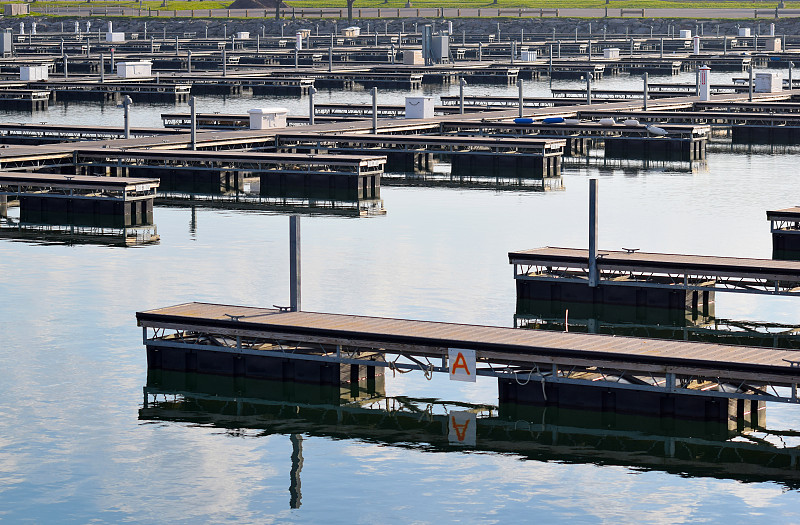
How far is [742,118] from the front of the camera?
3334 inches

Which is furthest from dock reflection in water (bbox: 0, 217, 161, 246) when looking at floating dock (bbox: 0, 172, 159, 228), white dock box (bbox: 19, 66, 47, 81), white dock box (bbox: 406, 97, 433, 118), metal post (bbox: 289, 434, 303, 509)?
white dock box (bbox: 19, 66, 47, 81)

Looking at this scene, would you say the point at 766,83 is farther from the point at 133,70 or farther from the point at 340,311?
the point at 340,311

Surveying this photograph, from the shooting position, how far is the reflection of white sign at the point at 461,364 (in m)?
28.0

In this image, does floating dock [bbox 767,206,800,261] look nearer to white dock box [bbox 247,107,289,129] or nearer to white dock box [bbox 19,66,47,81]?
white dock box [bbox 247,107,289,129]

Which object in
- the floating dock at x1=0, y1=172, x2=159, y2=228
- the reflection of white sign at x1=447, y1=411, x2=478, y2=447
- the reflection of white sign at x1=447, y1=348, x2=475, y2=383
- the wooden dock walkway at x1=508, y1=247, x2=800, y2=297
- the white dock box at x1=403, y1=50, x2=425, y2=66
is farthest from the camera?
the white dock box at x1=403, y1=50, x2=425, y2=66

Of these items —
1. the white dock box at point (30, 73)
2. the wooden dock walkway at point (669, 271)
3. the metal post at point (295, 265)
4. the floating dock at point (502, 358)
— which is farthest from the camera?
the white dock box at point (30, 73)

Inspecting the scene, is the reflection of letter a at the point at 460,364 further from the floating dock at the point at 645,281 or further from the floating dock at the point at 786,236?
the floating dock at the point at 786,236

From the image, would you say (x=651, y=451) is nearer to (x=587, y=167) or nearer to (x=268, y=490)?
(x=268, y=490)

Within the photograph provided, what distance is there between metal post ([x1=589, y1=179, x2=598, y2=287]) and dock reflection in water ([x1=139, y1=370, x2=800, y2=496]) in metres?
9.14

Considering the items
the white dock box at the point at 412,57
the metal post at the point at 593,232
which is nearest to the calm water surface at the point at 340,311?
the metal post at the point at 593,232

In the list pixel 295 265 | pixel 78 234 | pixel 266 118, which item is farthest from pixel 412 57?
pixel 295 265

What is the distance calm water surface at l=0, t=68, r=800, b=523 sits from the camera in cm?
2327

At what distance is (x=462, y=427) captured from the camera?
1080 inches

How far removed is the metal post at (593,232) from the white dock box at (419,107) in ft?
145
